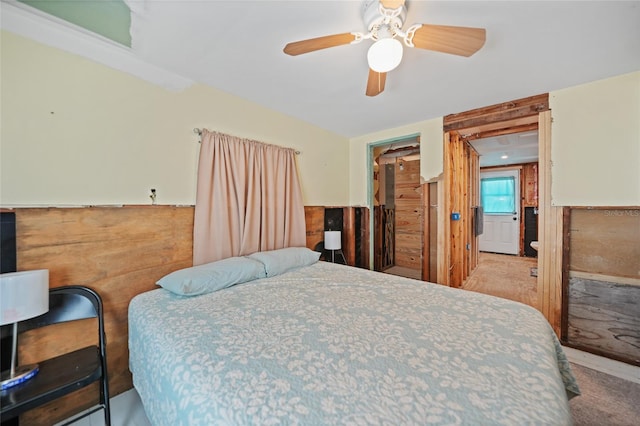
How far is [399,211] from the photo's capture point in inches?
176

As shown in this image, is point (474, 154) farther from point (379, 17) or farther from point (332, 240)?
point (379, 17)

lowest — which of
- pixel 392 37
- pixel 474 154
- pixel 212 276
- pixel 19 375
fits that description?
pixel 19 375

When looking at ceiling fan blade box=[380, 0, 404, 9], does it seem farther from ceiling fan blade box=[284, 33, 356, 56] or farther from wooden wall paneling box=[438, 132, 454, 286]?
wooden wall paneling box=[438, 132, 454, 286]

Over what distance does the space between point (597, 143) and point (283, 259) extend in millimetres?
2914

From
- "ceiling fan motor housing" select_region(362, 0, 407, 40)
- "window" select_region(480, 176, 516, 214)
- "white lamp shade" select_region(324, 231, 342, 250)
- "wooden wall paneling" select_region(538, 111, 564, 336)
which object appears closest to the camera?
"ceiling fan motor housing" select_region(362, 0, 407, 40)

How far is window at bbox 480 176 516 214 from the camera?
572 cm

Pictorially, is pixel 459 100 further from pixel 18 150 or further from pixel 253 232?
pixel 18 150

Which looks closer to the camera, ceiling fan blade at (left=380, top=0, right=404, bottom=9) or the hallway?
ceiling fan blade at (left=380, top=0, right=404, bottom=9)

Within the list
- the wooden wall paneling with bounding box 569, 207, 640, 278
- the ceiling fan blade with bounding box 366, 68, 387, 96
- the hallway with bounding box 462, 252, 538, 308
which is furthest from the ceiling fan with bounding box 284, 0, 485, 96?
the hallway with bounding box 462, 252, 538, 308

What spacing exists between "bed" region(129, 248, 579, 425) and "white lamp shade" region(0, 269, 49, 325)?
1.43ft

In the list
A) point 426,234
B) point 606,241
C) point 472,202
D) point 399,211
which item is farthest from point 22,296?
point 472,202

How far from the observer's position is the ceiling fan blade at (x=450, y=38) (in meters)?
1.18

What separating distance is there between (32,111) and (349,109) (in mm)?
2385

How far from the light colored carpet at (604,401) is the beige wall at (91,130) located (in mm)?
3078
